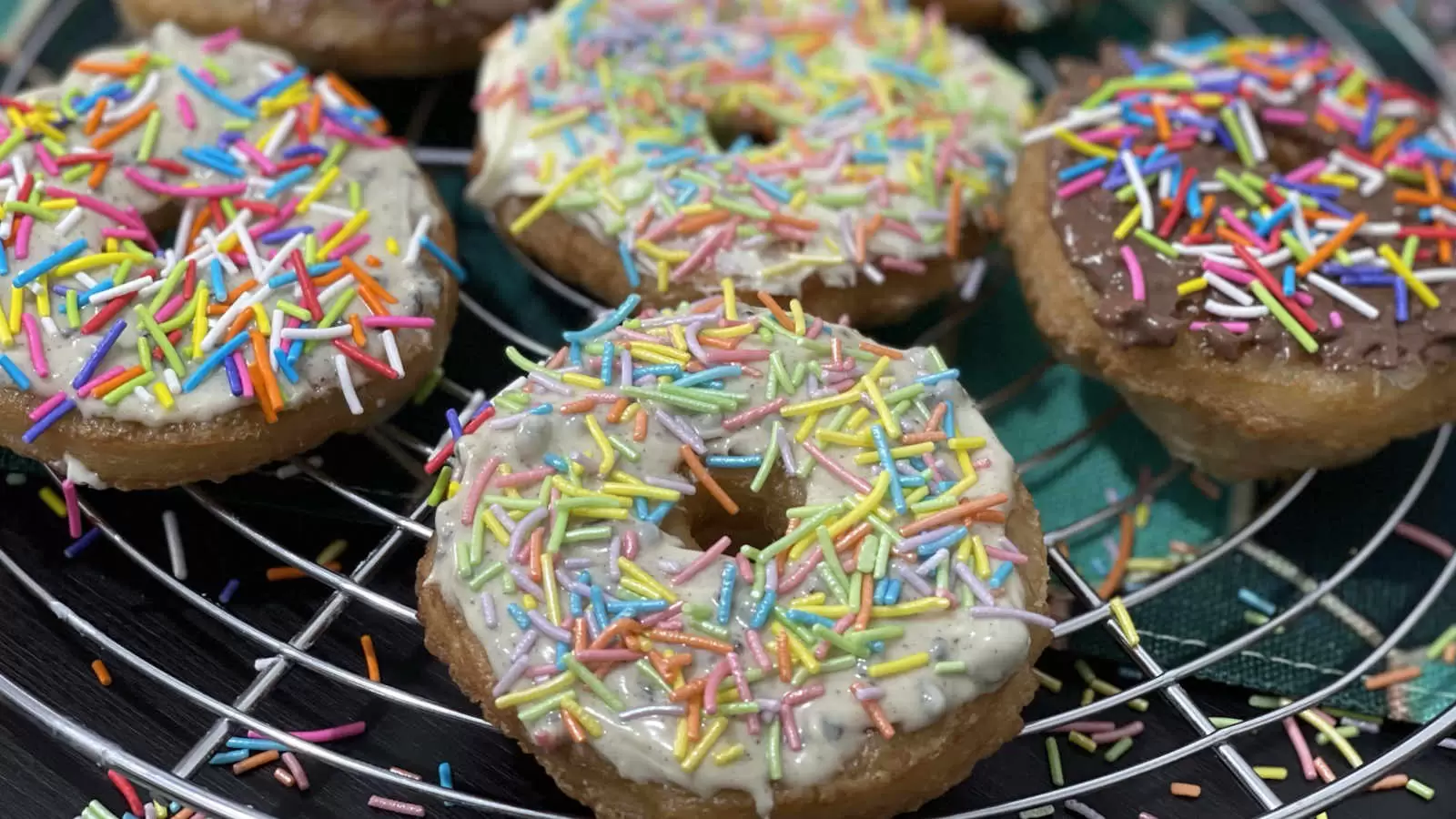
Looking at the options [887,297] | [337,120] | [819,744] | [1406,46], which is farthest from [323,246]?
[1406,46]

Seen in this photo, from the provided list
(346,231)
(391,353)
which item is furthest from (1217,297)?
(346,231)

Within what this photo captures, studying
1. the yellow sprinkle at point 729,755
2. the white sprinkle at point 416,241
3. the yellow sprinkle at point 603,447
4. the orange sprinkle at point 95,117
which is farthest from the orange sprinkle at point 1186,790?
the orange sprinkle at point 95,117

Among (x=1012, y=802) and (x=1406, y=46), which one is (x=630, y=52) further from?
(x=1406, y=46)

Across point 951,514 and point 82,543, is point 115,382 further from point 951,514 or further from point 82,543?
point 951,514

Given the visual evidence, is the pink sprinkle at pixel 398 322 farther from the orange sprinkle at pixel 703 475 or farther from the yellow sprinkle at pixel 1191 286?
the yellow sprinkle at pixel 1191 286

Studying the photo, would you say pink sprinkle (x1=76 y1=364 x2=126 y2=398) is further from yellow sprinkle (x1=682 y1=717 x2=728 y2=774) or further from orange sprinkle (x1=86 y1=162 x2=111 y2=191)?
yellow sprinkle (x1=682 y1=717 x2=728 y2=774)

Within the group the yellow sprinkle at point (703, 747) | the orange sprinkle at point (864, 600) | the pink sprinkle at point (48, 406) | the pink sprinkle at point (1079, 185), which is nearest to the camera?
the yellow sprinkle at point (703, 747)
